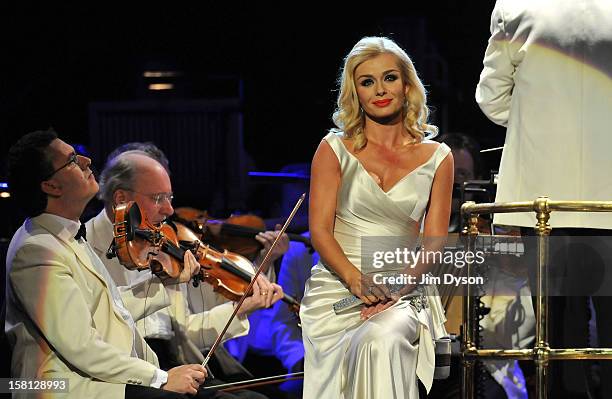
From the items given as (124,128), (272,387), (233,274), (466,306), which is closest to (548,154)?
(466,306)

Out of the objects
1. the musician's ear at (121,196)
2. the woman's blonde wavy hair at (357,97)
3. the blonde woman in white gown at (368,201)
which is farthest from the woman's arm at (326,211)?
the musician's ear at (121,196)

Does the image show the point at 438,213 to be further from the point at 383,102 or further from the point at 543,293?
the point at 543,293

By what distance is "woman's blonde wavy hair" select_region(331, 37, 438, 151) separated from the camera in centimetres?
361

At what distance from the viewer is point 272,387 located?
4410 millimetres

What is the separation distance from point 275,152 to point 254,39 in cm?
80

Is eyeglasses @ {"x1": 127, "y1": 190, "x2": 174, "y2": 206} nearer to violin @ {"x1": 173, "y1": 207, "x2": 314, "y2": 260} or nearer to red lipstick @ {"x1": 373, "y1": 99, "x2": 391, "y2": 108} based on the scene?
violin @ {"x1": 173, "y1": 207, "x2": 314, "y2": 260}

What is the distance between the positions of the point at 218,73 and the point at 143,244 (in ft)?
10.8

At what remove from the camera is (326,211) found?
3.52 meters

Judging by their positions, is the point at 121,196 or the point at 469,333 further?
the point at 121,196

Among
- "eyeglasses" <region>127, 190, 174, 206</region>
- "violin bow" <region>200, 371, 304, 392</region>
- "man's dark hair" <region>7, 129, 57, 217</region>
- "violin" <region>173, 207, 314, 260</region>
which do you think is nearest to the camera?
"man's dark hair" <region>7, 129, 57, 217</region>

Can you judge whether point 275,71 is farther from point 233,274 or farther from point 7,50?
point 233,274

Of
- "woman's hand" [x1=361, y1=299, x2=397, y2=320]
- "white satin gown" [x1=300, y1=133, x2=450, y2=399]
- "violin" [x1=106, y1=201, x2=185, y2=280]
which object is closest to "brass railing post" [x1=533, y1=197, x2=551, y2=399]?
"white satin gown" [x1=300, y1=133, x2=450, y2=399]

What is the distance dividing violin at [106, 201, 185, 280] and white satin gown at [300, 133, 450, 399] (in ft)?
1.90

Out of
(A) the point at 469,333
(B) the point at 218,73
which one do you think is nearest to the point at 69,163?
(A) the point at 469,333
